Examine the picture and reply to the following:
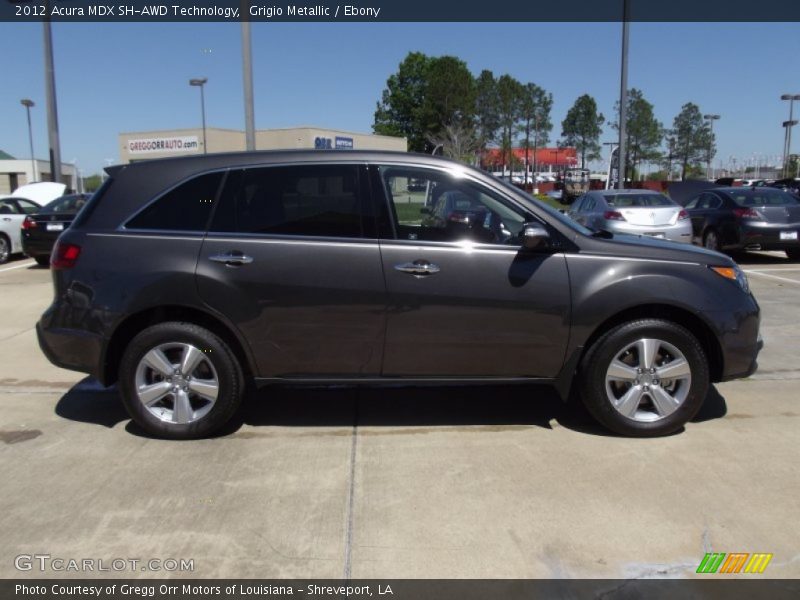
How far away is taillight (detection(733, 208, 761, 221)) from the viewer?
12531mm

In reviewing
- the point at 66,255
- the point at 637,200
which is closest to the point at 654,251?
the point at 66,255

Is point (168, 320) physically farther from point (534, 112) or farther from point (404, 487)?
point (534, 112)

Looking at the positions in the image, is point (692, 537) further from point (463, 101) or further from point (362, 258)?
point (463, 101)

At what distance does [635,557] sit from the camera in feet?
9.91

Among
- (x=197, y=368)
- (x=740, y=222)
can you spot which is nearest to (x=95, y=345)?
(x=197, y=368)

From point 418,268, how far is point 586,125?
73413mm

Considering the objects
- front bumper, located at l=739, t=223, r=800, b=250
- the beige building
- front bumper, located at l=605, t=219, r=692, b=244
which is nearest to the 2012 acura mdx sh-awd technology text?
front bumper, located at l=605, t=219, r=692, b=244

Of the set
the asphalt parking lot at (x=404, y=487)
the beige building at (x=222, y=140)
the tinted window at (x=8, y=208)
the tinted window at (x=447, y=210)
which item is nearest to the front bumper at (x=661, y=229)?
the asphalt parking lot at (x=404, y=487)

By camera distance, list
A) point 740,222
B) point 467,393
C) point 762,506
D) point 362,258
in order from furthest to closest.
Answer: point 740,222 < point 467,393 < point 362,258 < point 762,506

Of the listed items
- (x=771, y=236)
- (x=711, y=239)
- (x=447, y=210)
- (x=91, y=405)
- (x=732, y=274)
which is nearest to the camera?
(x=447, y=210)

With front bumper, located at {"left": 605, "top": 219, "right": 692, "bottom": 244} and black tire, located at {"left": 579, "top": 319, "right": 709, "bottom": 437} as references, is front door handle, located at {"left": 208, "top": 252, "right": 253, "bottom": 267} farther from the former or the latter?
front bumper, located at {"left": 605, "top": 219, "right": 692, "bottom": 244}

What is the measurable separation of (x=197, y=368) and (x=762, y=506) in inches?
130

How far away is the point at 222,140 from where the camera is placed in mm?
53406

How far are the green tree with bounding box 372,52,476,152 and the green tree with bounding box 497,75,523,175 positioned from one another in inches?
112
